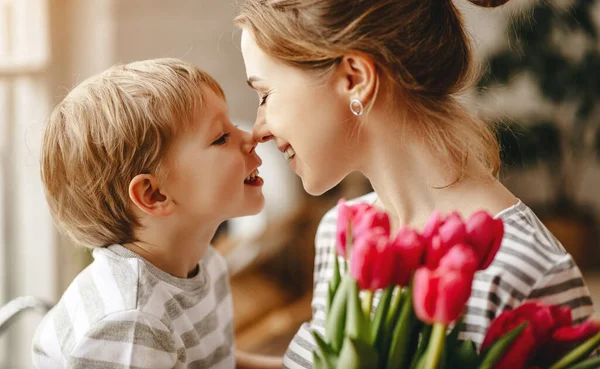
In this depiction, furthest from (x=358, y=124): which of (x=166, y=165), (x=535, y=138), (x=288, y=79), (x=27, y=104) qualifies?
→ (x=535, y=138)

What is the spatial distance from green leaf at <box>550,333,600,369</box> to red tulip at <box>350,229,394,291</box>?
0.22 metres

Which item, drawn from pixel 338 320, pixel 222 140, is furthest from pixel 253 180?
pixel 338 320

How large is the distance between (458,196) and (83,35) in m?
1.87

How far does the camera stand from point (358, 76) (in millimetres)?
1246

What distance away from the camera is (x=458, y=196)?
4.18 ft

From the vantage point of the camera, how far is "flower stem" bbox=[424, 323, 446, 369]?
29.3 inches

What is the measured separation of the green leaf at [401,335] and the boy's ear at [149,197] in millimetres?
574

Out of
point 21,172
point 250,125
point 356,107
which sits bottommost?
point 250,125

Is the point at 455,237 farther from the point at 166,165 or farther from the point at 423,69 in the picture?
the point at 166,165

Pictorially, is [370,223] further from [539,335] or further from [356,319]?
[539,335]

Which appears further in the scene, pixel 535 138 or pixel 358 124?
pixel 535 138

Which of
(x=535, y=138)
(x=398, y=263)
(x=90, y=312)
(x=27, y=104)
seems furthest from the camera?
(x=535, y=138)

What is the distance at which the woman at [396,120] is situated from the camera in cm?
117

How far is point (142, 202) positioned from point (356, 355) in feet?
1.96
